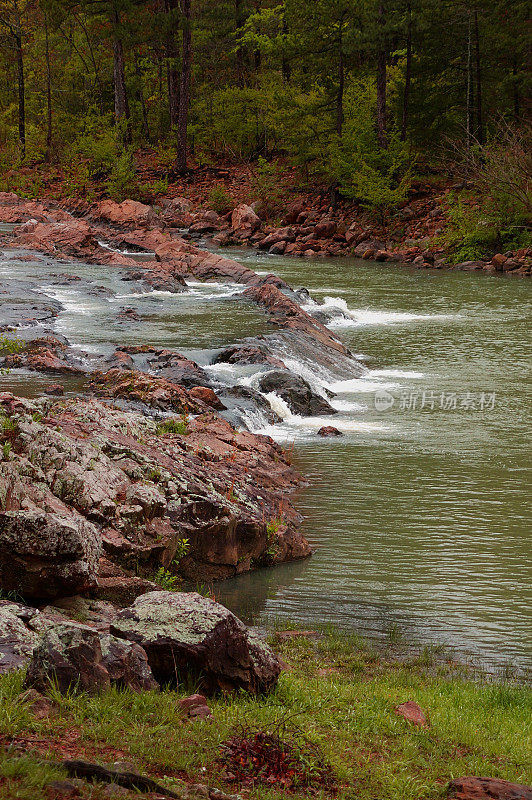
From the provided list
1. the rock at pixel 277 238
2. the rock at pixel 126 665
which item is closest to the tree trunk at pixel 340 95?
the rock at pixel 277 238

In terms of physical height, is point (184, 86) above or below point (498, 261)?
above

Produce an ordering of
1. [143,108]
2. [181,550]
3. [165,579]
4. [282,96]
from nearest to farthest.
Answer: [165,579], [181,550], [282,96], [143,108]

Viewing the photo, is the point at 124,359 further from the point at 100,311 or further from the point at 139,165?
the point at 139,165

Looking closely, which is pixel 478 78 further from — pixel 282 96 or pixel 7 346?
pixel 7 346

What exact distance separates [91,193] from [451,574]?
42.2 m

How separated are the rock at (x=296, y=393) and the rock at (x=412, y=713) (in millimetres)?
10037

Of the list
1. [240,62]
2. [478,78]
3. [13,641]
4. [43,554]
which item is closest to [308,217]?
[478,78]

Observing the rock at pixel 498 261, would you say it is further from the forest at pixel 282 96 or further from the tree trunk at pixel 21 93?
the tree trunk at pixel 21 93

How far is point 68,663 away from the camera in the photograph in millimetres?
4617

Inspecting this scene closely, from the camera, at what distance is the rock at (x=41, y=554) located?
19.5ft

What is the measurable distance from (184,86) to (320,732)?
4661 centimetres

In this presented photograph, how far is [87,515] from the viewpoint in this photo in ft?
24.9

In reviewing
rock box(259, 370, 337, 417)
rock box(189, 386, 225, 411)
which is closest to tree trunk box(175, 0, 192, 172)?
rock box(259, 370, 337, 417)

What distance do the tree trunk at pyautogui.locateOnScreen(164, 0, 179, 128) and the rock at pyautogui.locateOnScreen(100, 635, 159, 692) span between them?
153 ft
